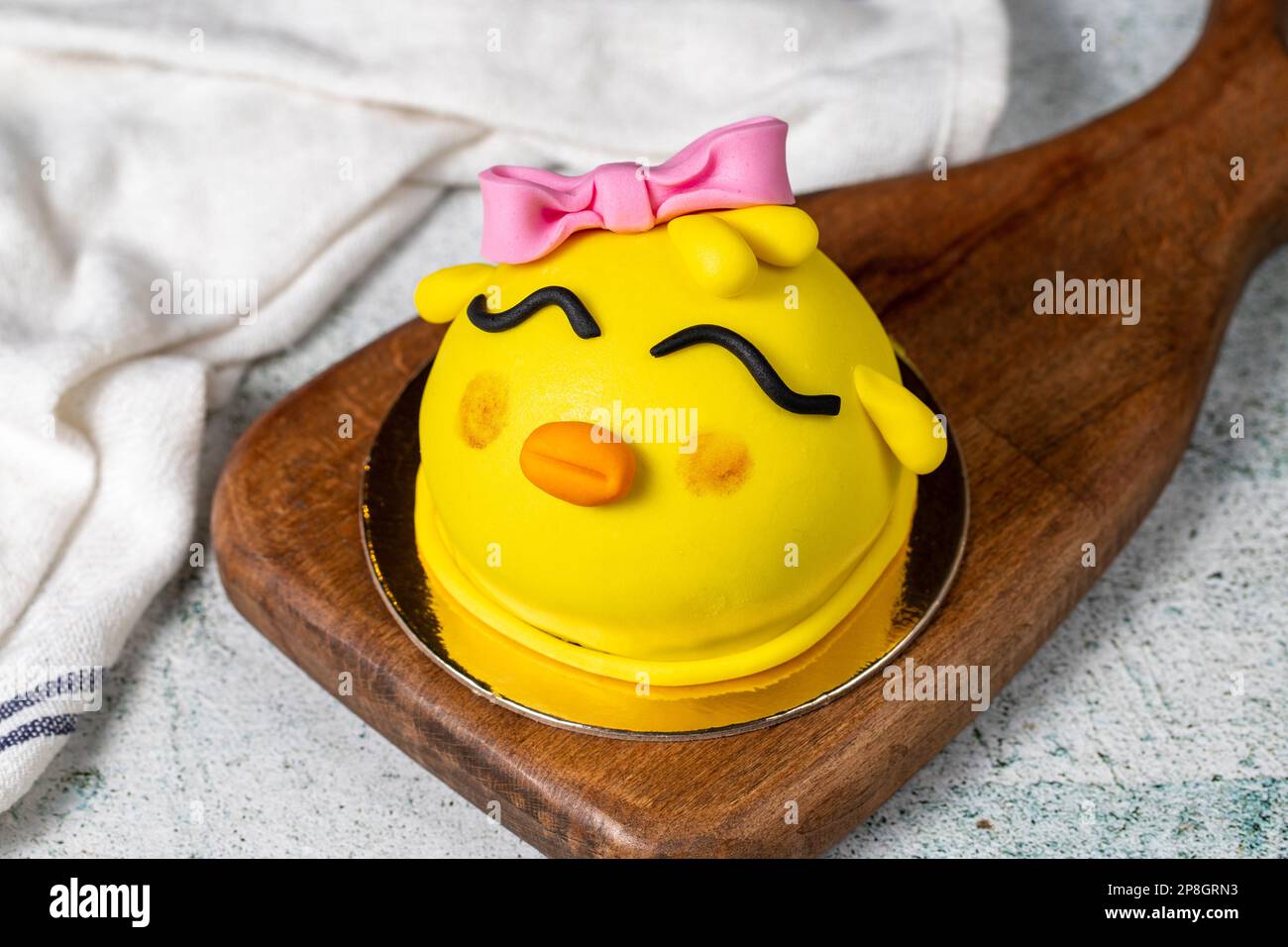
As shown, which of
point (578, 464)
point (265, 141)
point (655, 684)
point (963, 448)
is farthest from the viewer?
point (265, 141)

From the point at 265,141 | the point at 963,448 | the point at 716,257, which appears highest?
the point at 265,141

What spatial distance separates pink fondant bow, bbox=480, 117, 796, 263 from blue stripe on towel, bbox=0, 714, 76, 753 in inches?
16.4

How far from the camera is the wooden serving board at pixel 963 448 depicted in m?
0.86

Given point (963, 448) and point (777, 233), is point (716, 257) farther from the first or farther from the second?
point (963, 448)

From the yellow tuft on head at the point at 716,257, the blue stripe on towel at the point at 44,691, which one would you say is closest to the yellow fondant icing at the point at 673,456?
the yellow tuft on head at the point at 716,257

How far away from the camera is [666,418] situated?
0.80 metres

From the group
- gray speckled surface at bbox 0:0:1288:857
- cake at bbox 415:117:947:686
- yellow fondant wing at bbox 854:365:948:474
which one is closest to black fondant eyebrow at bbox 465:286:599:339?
cake at bbox 415:117:947:686

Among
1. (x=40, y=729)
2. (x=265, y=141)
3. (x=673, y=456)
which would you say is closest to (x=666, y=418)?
(x=673, y=456)

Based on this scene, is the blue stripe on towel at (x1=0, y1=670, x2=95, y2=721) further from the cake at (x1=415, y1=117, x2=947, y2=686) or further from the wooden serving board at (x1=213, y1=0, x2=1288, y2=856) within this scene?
the cake at (x1=415, y1=117, x2=947, y2=686)

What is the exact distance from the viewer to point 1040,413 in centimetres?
107

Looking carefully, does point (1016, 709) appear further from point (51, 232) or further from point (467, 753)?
point (51, 232)

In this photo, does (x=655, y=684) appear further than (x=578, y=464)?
Yes

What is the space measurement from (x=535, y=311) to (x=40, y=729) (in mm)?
420

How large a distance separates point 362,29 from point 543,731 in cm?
78
